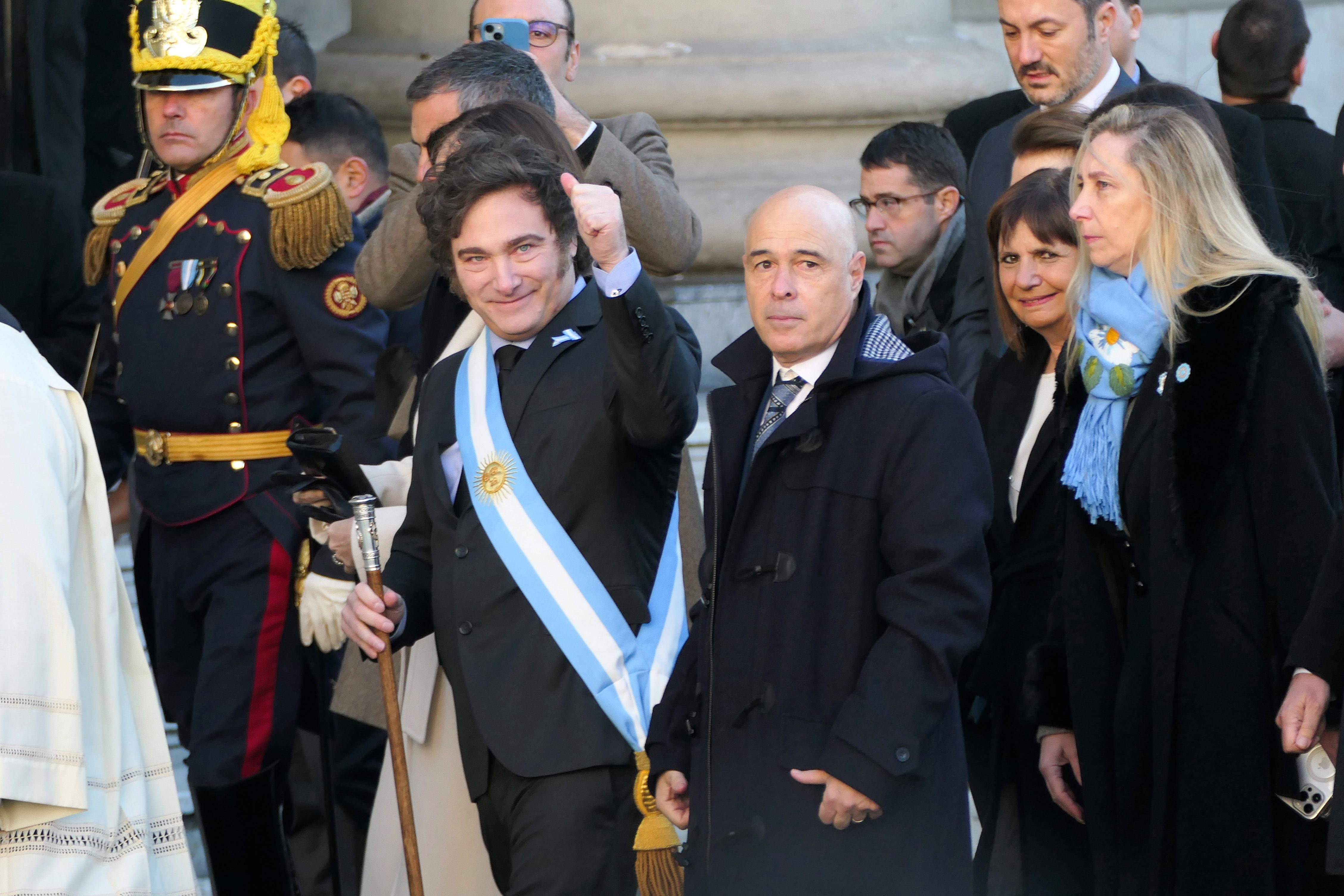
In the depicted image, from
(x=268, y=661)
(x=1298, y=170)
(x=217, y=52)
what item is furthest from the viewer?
(x=1298, y=170)

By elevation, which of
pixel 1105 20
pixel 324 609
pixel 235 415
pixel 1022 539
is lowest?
pixel 324 609

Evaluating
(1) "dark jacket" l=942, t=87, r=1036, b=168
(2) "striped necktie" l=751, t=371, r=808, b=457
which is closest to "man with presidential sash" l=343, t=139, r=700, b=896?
(2) "striped necktie" l=751, t=371, r=808, b=457

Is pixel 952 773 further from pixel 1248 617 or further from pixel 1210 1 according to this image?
pixel 1210 1

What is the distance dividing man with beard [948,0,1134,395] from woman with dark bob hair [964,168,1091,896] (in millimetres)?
396

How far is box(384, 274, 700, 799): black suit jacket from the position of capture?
3.30 metres

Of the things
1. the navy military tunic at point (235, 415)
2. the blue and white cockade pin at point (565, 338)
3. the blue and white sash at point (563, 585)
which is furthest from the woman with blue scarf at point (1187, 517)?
the navy military tunic at point (235, 415)

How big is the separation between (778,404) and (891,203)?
6.42 feet

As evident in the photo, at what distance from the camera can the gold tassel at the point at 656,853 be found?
10.7ft

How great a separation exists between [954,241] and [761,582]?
2.12 meters

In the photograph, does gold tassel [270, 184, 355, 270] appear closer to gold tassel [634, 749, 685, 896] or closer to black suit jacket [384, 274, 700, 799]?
black suit jacket [384, 274, 700, 799]

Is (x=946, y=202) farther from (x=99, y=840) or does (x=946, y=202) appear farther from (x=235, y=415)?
(x=99, y=840)

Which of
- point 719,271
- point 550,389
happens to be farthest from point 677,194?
point 719,271

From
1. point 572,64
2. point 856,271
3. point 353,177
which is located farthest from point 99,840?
point 353,177

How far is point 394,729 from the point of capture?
11.4 feet
